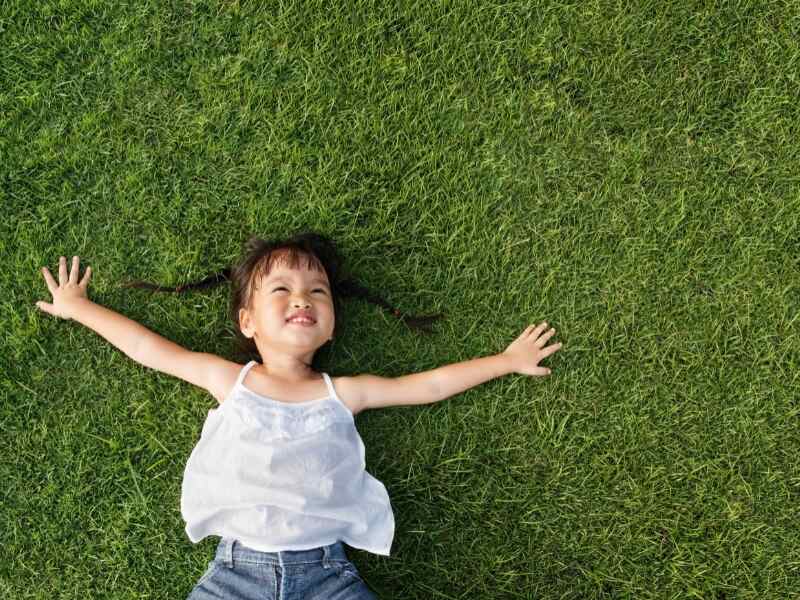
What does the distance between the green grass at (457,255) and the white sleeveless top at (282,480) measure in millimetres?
235

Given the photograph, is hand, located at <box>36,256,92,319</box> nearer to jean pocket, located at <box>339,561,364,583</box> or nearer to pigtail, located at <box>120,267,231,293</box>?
pigtail, located at <box>120,267,231,293</box>

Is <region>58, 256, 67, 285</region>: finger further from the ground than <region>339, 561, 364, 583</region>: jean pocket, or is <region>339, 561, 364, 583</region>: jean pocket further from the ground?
<region>58, 256, 67, 285</region>: finger

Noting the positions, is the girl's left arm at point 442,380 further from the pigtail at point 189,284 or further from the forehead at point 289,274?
the pigtail at point 189,284

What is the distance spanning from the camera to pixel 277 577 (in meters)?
2.41

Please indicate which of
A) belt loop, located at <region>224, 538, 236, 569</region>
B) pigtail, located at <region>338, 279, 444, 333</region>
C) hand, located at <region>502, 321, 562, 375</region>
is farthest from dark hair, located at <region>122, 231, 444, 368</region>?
belt loop, located at <region>224, 538, 236, 569</region>

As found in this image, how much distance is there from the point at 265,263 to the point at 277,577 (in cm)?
118

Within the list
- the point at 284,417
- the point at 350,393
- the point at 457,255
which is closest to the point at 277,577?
the point at 284,417

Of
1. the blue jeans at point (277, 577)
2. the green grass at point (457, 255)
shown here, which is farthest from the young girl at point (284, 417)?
the green grass at point (457, 255)

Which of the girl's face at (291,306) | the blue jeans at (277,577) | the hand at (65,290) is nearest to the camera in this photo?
the blue jeans at (277,577)

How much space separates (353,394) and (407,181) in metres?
A: 0.95

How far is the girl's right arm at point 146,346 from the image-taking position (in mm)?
2658

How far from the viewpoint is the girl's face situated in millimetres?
2504

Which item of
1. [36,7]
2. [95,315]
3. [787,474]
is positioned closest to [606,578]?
[787,474]

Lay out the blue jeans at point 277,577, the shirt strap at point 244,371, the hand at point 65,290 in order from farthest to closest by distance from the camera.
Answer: the hand at point 65,290, the shirt strap at point 244,371, the blue jeans at point 277,577
